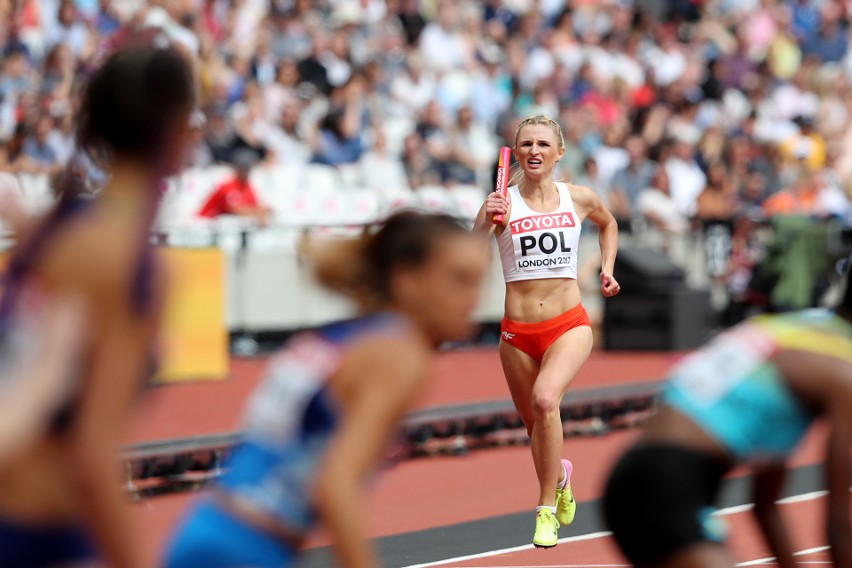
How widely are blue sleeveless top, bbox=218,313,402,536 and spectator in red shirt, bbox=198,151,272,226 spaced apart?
13.0 m

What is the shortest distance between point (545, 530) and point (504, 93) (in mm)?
12931

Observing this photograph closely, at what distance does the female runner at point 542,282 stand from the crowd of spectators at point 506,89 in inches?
188

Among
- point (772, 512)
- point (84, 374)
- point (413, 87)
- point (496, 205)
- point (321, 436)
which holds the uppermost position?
point (84, 374)

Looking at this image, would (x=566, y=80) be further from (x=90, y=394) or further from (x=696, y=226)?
(x=90, y=394)

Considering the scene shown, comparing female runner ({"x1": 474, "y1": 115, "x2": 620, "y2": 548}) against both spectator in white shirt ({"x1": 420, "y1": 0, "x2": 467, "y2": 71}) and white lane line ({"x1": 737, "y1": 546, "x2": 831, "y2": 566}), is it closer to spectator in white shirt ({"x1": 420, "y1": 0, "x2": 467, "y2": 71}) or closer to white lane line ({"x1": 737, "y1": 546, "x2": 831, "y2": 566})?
white lane line ({"x1": 737, "y1": 546, "x2": 831, "y2": 566})

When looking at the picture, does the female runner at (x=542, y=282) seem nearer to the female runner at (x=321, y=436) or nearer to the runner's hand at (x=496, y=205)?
the runner's hand at (x=496, y=205)

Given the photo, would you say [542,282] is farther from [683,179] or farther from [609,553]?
[683,179]

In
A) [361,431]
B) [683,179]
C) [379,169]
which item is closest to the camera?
[361,431]

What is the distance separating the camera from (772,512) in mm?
4906

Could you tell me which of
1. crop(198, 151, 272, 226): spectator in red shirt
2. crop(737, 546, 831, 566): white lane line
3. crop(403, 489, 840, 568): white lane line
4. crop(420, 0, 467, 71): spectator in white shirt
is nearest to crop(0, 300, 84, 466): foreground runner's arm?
crop(403, 489, 840, 568): white lane line

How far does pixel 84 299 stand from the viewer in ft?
9.95

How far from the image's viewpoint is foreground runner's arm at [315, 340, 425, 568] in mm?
3277

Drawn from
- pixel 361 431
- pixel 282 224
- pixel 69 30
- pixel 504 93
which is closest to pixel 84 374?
pixel 361 431

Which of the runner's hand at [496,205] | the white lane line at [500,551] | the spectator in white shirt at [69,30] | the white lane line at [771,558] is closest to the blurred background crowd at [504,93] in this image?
the spectator in white shirt at [69,30]
